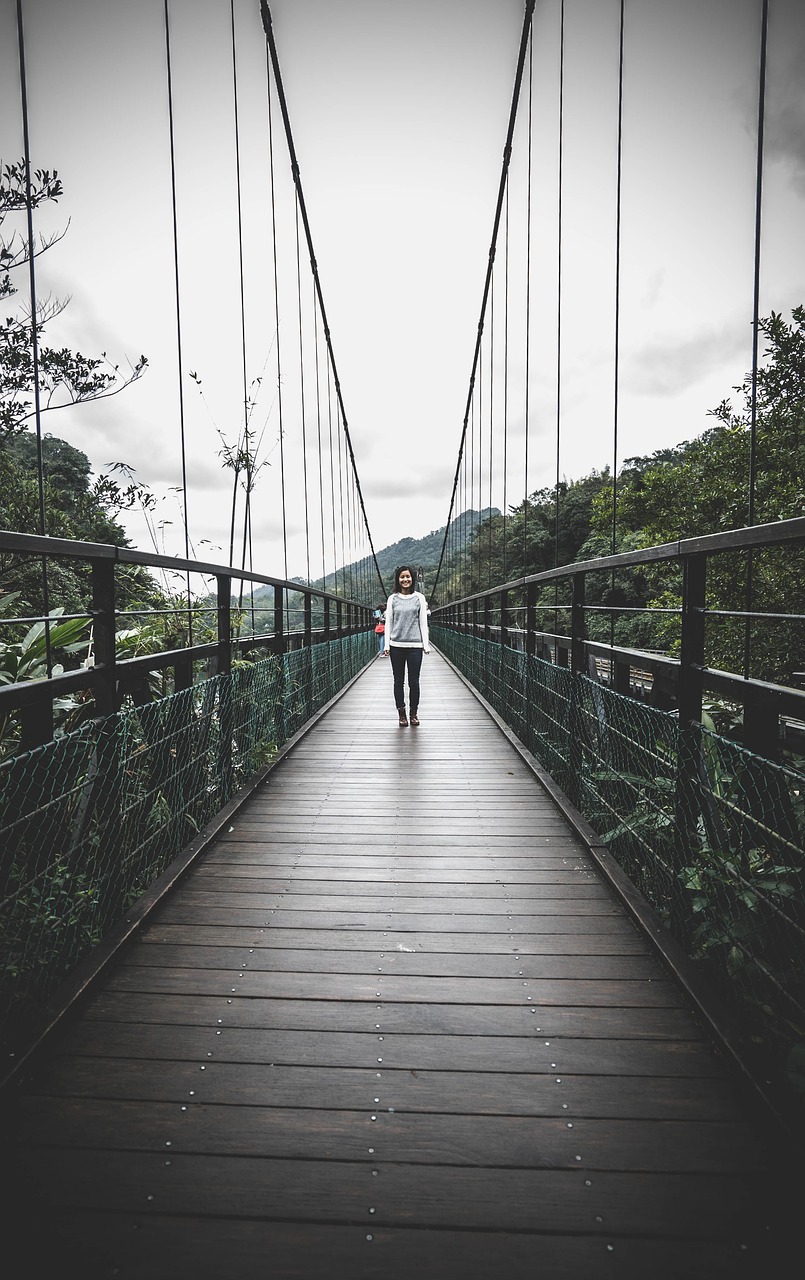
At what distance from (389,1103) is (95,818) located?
0.91 m

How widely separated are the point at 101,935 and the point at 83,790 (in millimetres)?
340

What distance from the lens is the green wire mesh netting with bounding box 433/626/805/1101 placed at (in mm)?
1083

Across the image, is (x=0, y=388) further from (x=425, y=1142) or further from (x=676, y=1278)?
(x=676, y=1278)

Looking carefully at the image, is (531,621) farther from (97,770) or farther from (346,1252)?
(346,1252)

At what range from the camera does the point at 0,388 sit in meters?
3.98

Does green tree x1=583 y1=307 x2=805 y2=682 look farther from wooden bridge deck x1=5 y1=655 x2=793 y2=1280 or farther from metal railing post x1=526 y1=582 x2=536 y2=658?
wooden bridge deck x1=5 y1=655 x2=793 y2=1280

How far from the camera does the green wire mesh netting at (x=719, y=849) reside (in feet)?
3.55

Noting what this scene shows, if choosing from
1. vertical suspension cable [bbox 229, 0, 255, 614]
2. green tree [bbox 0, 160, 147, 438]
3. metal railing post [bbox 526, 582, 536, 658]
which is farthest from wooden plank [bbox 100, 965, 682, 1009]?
vertical suspension cable [bbox 229, 0, 255, 614]

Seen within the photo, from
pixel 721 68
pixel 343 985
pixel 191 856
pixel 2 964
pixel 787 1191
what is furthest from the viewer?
pixel 721 68

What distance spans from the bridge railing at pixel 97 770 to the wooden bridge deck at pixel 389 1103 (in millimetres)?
139

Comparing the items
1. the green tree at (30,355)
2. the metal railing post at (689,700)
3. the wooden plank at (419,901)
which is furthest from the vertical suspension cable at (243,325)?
the metal railing post at (689,700)

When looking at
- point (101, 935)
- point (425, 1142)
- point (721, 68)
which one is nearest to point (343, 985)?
point (425, 1142)

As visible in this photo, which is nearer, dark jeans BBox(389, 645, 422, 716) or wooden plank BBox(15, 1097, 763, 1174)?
wooden plank BBox(15, 1097, 763, 1174)

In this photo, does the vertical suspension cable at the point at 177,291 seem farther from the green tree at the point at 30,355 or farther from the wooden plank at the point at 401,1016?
the wooden plank at the point at 401,1016
